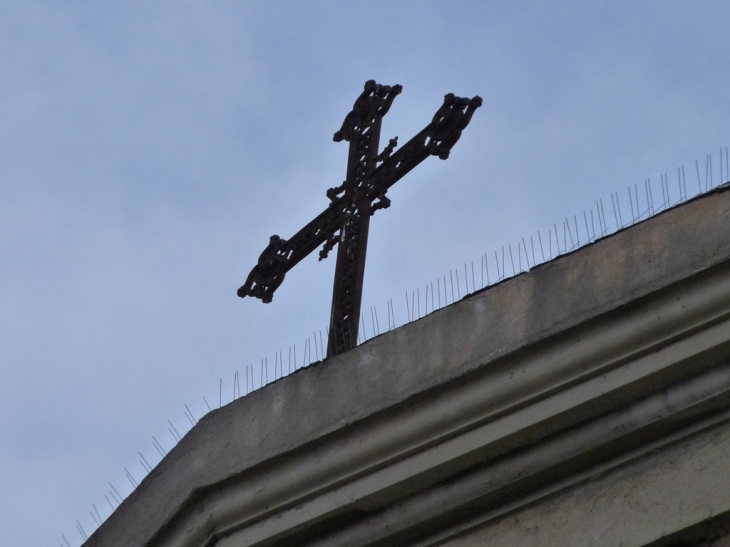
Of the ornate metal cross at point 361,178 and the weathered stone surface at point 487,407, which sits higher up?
the ornate metal cross at point 361,178

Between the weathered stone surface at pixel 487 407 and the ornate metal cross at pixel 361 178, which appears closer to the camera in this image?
the weathered stone surface at pixel 487 407

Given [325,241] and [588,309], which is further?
[325,241]

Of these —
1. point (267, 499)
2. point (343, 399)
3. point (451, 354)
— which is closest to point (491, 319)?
point (451, 354)

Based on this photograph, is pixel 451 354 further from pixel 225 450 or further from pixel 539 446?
pixel 225 450

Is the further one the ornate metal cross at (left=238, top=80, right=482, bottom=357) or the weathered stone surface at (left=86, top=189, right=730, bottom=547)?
the ornate metal cross at (left=238, top=80, right=482, bottom=357)

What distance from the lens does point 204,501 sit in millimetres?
5434

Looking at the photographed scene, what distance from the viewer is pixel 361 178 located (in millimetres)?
7285

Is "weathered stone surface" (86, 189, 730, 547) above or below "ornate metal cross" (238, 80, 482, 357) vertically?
below

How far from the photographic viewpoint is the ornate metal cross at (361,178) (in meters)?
7.14

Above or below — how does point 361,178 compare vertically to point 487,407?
above

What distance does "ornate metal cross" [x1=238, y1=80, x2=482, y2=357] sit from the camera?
7137 millimetres

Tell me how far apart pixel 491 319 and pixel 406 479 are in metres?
0.61

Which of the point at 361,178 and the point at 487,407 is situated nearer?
the point at 487,407

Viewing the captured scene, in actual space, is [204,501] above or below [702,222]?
above
